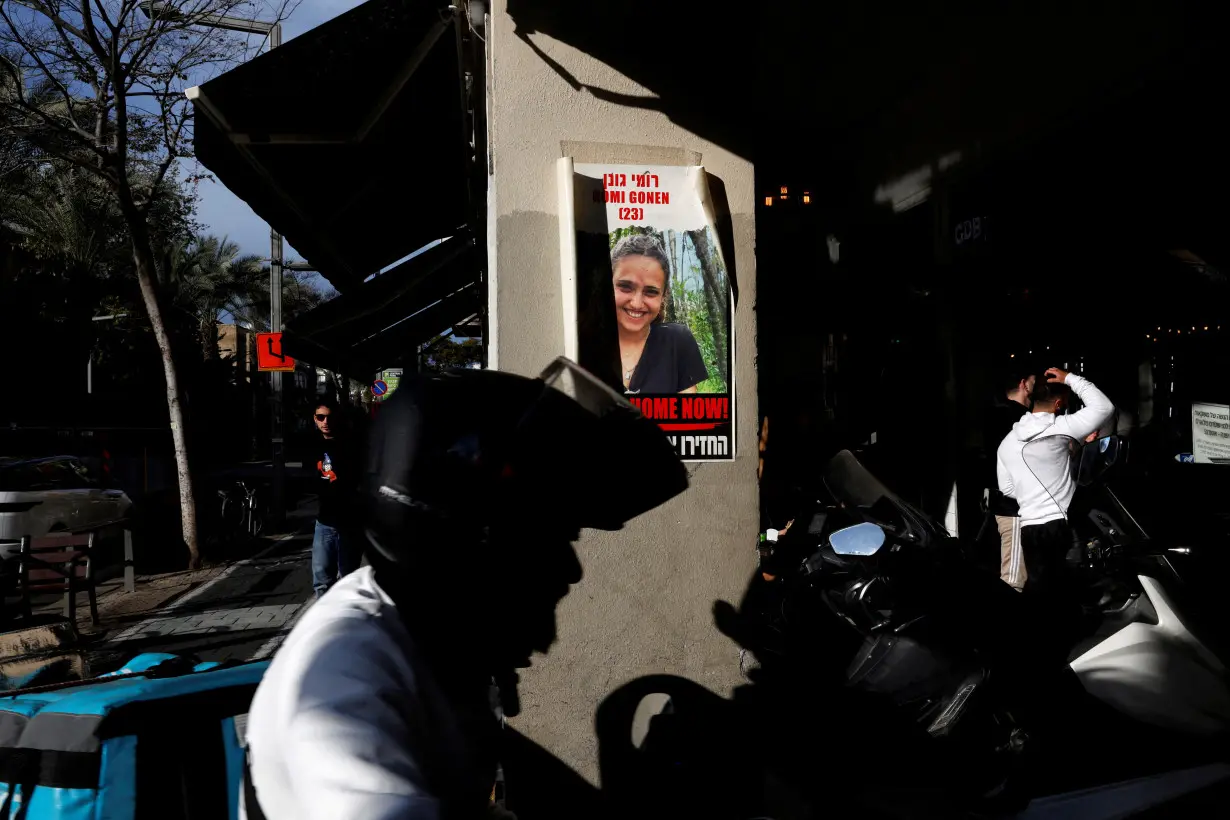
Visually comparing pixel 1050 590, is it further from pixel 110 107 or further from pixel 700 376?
pixel 110 107

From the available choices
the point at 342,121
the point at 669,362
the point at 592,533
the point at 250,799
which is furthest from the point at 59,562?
the point at 250,799

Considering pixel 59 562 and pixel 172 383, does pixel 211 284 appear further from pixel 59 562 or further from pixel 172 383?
pixel 59 562

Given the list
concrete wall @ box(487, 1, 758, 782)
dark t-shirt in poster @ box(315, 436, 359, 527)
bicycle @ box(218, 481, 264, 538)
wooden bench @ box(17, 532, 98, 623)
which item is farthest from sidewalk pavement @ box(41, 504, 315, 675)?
concrete wall @ box(487, 1, 758, 782)

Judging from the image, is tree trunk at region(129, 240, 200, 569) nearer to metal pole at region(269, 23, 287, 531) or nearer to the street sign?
the street sign

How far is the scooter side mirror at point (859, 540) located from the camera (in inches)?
111

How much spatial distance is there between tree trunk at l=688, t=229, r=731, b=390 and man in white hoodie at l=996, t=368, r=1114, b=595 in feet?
10.3

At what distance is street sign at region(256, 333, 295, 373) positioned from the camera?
1459cm

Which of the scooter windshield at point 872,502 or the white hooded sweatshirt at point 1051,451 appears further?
the white hooded sweatshirt at point 1051,451

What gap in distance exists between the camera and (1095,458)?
5.66 metres

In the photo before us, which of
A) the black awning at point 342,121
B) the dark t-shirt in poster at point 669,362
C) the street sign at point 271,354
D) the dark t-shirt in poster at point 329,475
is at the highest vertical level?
the black awning at point 342,121

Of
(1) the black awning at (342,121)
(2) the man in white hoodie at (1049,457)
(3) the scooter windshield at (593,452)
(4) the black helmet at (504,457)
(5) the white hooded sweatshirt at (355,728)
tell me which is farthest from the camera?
(2) the man in white hoodie at (1049,457)

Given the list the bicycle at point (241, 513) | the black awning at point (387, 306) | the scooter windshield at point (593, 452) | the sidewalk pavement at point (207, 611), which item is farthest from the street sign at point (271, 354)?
the scooter windshield at point (593, 452)

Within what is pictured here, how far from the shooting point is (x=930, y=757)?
282 cm

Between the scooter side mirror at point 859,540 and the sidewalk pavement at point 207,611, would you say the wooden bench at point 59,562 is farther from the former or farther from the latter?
the scooter side mirror at point 859,540
